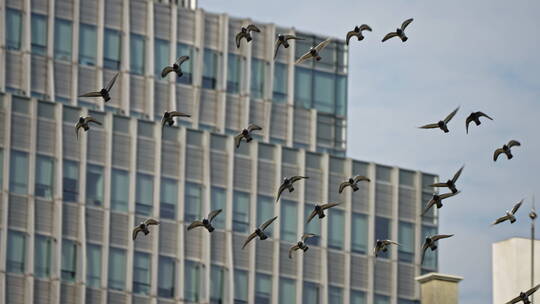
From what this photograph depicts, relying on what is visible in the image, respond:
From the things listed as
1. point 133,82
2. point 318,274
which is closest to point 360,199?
point 318,274

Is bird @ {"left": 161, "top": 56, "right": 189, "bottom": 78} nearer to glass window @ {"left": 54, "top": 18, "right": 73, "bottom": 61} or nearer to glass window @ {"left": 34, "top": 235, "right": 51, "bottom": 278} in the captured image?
glass window @ {"left": 34, "top": 235, "right": 51, "bottom": 278}

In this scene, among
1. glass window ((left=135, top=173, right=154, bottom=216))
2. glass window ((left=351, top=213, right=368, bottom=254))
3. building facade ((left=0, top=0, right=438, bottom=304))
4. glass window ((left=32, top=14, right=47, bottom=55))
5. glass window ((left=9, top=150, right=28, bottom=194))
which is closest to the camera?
glass window ((left=9, top=150, right=28, bottom=194))

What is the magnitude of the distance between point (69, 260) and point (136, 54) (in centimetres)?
1984

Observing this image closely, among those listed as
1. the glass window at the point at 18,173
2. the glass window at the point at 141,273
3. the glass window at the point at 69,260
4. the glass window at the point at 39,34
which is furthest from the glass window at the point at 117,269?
the glass window at the point at 39,34

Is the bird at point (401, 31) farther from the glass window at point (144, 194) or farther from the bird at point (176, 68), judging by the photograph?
the glass window at point (144, 194)

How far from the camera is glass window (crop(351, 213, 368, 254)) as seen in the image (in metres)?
154

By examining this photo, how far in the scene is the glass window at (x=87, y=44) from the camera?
501 feet

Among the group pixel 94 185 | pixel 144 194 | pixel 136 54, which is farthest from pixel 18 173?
pixel 136 54

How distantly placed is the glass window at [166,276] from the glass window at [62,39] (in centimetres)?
1745

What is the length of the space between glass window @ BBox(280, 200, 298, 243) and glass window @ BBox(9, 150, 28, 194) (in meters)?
20.3

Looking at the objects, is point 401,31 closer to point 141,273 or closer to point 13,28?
point 141,273

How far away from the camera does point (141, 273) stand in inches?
5664

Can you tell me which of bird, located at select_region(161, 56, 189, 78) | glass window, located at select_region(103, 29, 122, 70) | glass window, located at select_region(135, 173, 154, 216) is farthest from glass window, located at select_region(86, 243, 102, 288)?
bird, located at select_region(161, 56, 189, 78)

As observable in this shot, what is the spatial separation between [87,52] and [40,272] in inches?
789
